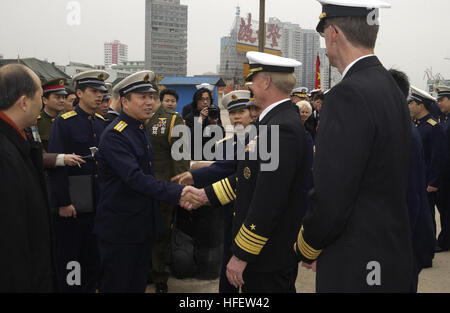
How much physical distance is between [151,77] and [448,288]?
412 centimetres

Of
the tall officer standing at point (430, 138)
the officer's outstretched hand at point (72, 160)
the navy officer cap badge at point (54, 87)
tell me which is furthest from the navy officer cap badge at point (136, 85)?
the tall officer standing at point (430, 138)

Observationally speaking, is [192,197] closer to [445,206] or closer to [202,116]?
[202,116]

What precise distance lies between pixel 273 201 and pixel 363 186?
0.71 meters

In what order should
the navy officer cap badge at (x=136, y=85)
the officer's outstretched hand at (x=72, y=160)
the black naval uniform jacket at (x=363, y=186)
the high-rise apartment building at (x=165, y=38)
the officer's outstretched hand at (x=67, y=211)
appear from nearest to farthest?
the black naval uniform jacket at (x=363, y=186) → the navy officer cap badge at (x=136, y=85) → the officer's outstretched hand at (x=72, y=160) → the officer's outstretched hand at (x=67, y=211) → the high-rise apartment building at (x=165, y=38)

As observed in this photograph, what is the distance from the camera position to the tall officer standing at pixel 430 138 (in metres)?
5.26

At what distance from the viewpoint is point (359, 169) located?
1638mm

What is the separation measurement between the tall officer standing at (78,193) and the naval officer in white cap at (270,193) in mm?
1912

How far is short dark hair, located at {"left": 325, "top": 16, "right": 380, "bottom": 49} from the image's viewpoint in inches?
70.2

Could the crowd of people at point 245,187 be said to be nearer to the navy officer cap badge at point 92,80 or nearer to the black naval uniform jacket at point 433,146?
the navy officer cap badge at point 92,80

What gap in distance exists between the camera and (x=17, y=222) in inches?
69.8
